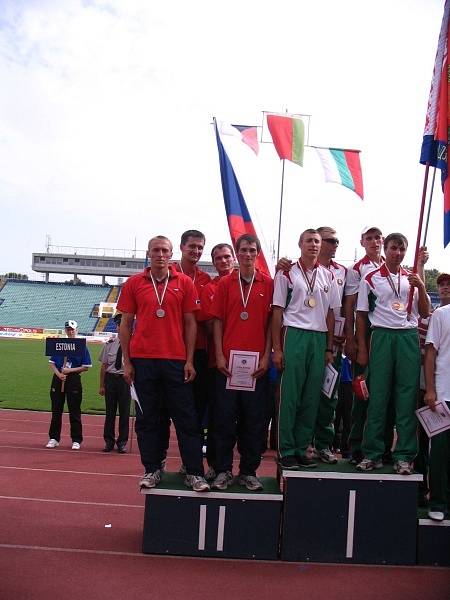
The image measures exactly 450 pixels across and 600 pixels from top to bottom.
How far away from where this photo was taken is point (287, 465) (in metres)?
4.73

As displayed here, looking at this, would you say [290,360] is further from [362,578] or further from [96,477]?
[96,477]

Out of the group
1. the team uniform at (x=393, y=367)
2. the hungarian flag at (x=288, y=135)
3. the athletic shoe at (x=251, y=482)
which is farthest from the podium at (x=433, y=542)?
the hungarian flag at (x=288, y=135)

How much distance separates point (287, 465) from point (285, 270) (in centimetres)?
137

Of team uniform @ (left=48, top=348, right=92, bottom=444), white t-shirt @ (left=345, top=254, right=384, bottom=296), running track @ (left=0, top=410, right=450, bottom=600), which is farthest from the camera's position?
team uniform @ (left=48, top=348, right=92, bottom=444)

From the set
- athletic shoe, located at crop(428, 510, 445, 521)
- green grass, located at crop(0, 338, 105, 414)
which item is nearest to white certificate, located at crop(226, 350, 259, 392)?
athletic shoe, located at crop(428, 510, 445, 521)

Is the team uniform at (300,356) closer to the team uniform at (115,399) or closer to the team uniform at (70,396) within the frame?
the team uniform at (115,399)

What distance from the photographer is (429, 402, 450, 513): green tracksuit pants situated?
4.60 meters

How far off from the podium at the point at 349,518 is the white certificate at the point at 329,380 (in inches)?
23.8

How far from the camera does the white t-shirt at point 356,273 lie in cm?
538

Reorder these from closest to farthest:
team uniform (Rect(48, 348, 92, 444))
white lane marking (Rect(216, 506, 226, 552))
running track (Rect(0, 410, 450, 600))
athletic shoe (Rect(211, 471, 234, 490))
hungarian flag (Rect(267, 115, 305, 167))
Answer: running track (Rect(0, 410, 450, 600)), white lane marking (Rect(216, 506, 226, 552)), athletic shoe (Rect(211, 471, 234, 490)), team uniform (Rect(48, 348, 92, 444)), hungarian flag (Rect(267, 115, 305, 167))

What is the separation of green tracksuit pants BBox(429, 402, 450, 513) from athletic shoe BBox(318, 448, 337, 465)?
69cm

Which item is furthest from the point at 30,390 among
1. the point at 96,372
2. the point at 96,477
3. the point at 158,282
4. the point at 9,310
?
the point at 9,310

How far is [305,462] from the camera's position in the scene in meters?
4.79

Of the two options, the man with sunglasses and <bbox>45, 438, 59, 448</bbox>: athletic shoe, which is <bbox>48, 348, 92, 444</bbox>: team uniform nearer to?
<bbox>45, 438, 59, 448</bbox>: athletic shoe
